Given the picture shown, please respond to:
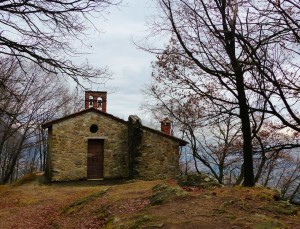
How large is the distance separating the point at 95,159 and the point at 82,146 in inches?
47.9

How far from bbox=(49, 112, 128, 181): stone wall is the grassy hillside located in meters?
8.40

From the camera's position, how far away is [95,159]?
2277 cm

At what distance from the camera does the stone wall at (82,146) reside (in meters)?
21.6

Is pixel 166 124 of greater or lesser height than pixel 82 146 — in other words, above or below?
above

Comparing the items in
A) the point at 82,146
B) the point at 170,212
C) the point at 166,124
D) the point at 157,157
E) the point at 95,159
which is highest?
the point at 166,124

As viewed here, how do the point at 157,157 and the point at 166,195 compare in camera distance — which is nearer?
the point at 166,195

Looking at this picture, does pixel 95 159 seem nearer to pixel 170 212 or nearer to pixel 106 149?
pixel 106 149

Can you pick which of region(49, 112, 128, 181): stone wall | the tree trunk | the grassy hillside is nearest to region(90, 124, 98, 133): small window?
region(49, 112, 128, 181): stone wall

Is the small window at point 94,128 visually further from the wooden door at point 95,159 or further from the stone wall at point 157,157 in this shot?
the stone wall at point 157,157

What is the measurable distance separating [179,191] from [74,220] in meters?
3.12

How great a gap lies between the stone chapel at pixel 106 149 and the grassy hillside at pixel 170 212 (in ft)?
28.3

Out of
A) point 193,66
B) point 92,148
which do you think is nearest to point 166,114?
point 92,148

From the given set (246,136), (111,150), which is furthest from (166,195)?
(111,150)

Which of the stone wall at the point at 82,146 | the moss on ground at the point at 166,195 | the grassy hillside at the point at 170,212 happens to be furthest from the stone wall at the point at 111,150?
the moss on ground at the point at 166,195
